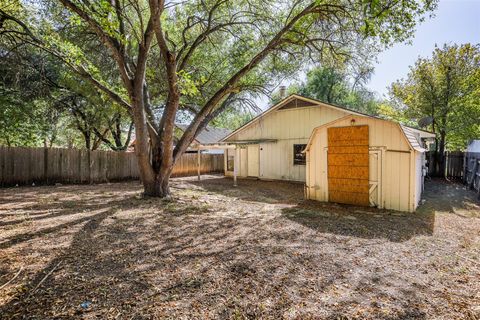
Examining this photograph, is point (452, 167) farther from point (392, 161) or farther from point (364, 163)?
point (364, 163)

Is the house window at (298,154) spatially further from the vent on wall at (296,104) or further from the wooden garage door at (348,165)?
the wooden garage door at (348,165)

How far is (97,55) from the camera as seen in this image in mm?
9672

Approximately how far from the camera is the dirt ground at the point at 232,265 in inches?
96.1

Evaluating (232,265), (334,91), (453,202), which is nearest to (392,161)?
(453,202)

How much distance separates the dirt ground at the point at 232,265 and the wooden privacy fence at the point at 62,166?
5.00 m

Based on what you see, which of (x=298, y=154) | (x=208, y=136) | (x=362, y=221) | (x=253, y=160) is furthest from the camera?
(x=208, y=136)

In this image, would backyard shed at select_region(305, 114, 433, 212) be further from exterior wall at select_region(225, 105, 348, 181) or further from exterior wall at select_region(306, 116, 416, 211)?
exterior wall at select_region(225, 105, 348, 181)

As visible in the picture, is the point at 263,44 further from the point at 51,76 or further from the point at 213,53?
the point at 51,76

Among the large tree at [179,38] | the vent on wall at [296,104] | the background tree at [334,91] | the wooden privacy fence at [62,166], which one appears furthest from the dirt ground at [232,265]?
the background tree at [334,91]

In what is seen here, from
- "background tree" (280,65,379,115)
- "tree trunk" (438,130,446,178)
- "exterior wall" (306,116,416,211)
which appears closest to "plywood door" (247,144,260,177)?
"exterior wall" (306,116,416,211)

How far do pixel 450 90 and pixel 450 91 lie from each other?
0.06 metres

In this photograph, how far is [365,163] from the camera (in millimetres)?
7379

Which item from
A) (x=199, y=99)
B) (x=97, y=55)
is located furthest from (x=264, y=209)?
(x=97, y=55)

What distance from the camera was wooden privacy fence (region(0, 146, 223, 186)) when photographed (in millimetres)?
10125
